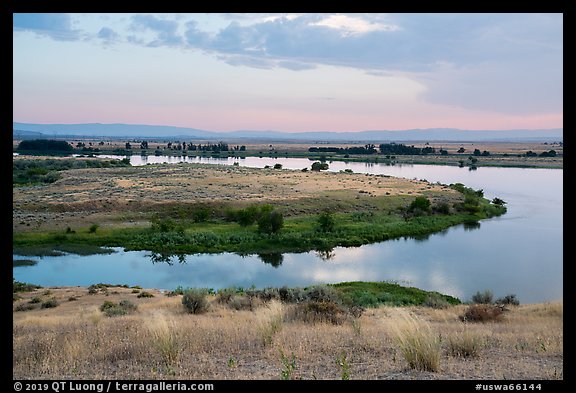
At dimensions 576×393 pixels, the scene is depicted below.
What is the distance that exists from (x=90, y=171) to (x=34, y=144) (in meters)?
68.5

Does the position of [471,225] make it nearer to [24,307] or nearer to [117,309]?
[117,309]

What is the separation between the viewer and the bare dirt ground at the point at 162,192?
126ft

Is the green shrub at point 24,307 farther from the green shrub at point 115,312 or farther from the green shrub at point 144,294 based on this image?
the green shrub at point 115,312

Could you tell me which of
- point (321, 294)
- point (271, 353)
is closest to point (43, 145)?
point (321, 294)

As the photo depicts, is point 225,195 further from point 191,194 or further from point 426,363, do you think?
point 426,363

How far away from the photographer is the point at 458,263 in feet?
92.8

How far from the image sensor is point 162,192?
49375mm

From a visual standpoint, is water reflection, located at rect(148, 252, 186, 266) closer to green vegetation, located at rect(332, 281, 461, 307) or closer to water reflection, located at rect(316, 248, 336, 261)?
water reflection, located at rect(316, 248, 336, 261)

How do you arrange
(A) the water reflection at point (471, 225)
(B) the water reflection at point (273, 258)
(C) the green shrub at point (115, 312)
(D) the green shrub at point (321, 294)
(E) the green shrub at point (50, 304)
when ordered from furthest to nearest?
(A) the water reflection at point (471, 225) → (B) the water reflection at point (273, 258) → (E) the green shrub at point (50, 304) → (D) the green shrub at point (321, 294) → (C) the green shrub at point (115, 312)

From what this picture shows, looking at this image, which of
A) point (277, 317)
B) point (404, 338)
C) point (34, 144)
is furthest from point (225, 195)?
point (34, 144)

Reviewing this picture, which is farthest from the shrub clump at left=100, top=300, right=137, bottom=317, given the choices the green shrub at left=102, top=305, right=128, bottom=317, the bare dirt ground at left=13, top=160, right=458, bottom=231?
the bare dirt ground at left=13, top=160, right=458, bottom=231

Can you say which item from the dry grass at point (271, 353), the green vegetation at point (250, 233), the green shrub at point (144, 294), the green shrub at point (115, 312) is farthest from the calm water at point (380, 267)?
the dry grass at point (271, 353)

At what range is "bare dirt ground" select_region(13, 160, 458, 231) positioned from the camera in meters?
38.5
